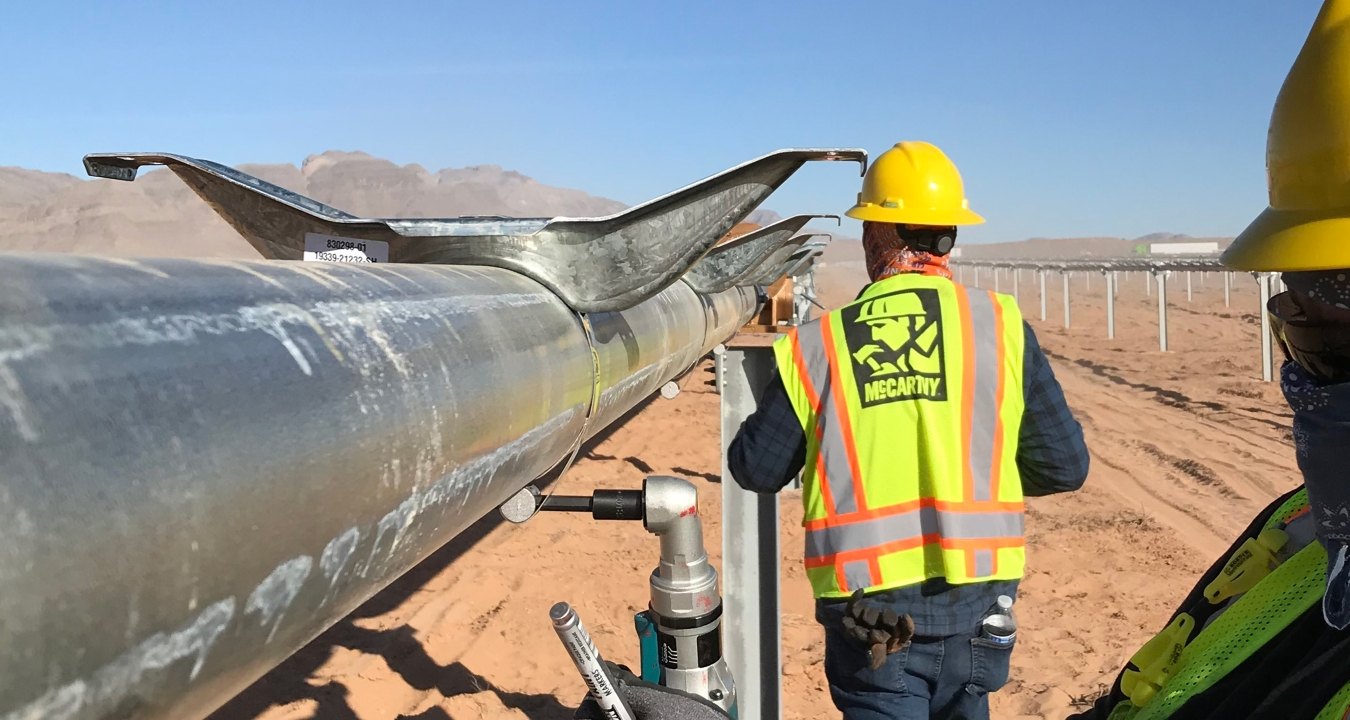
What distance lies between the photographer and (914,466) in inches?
91.6

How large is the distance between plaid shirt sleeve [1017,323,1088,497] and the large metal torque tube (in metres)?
0.92

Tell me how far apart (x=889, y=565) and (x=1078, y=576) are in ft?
15.1

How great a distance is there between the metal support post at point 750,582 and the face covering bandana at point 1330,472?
2089mm

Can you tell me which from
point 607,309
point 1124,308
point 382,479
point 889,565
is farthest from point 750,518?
point 1124,308

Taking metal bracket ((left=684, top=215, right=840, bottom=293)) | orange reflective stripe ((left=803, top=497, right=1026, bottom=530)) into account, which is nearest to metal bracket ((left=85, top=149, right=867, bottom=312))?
orange reflective stripe ((left=803, top=497, right=1026, bottom=530))

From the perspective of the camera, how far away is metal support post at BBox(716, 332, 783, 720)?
320 centimetres

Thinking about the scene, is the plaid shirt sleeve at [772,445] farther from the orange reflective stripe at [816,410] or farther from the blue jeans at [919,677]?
the blue jeans at [919,677]

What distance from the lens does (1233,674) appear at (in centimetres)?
129

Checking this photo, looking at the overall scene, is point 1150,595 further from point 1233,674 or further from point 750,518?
point 1233,674

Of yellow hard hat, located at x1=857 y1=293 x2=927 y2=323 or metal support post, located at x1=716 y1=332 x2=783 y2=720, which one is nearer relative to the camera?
yellow hard hat, located at x1=857 y1=293 x2=927 y2=323

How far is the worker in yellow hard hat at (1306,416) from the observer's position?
1.11 metres

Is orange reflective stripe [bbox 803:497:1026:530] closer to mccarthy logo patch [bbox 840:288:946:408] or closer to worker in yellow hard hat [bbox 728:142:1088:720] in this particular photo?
worker in yellow hard hat [bbox 728:142:1088:720]

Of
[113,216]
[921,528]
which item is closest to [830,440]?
[921,528]

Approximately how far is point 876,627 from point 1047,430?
0.67 meters
